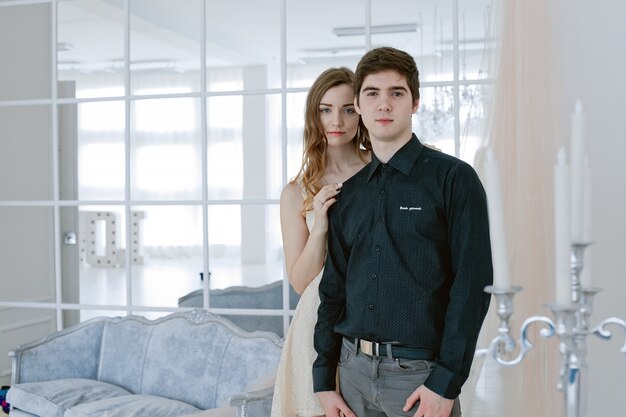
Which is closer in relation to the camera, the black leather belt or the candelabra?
the candelabra

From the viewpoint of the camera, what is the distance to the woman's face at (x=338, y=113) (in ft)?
6.75

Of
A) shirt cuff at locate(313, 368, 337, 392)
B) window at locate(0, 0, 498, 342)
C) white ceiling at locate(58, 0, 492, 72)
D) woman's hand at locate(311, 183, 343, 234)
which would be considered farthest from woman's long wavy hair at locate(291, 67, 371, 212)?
white ceiling at locate(58, 0, 492, 72)

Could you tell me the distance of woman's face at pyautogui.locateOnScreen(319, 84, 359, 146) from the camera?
6.75 ft

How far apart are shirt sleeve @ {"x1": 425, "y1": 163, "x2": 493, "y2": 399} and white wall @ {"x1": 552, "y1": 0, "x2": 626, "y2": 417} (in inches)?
47.5

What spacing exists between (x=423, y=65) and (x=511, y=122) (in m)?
8.71

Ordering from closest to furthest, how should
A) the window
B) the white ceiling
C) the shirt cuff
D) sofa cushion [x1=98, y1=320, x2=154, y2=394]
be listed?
1. the shirt cuff
2. sofa cushion [x1=98, y1=320, x2=154, y2=394]
3. the window
4. the white ceiling

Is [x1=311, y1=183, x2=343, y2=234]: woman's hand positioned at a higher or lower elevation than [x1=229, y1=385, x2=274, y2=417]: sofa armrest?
higher

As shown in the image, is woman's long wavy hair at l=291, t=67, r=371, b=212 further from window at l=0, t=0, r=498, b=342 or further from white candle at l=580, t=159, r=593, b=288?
window at l=0, t=0, r=498, b=342

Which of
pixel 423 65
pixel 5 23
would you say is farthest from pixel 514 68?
pixel 423 65

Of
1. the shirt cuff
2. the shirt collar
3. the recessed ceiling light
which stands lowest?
the shirt cuff

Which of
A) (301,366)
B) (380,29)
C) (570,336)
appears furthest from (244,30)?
(570,336)

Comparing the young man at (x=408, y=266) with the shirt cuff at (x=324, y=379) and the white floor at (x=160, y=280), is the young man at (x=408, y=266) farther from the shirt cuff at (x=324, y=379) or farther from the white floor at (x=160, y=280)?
the white floor at (x=160, y=280)

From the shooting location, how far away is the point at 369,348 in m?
1.73

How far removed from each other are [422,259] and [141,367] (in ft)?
7.22
